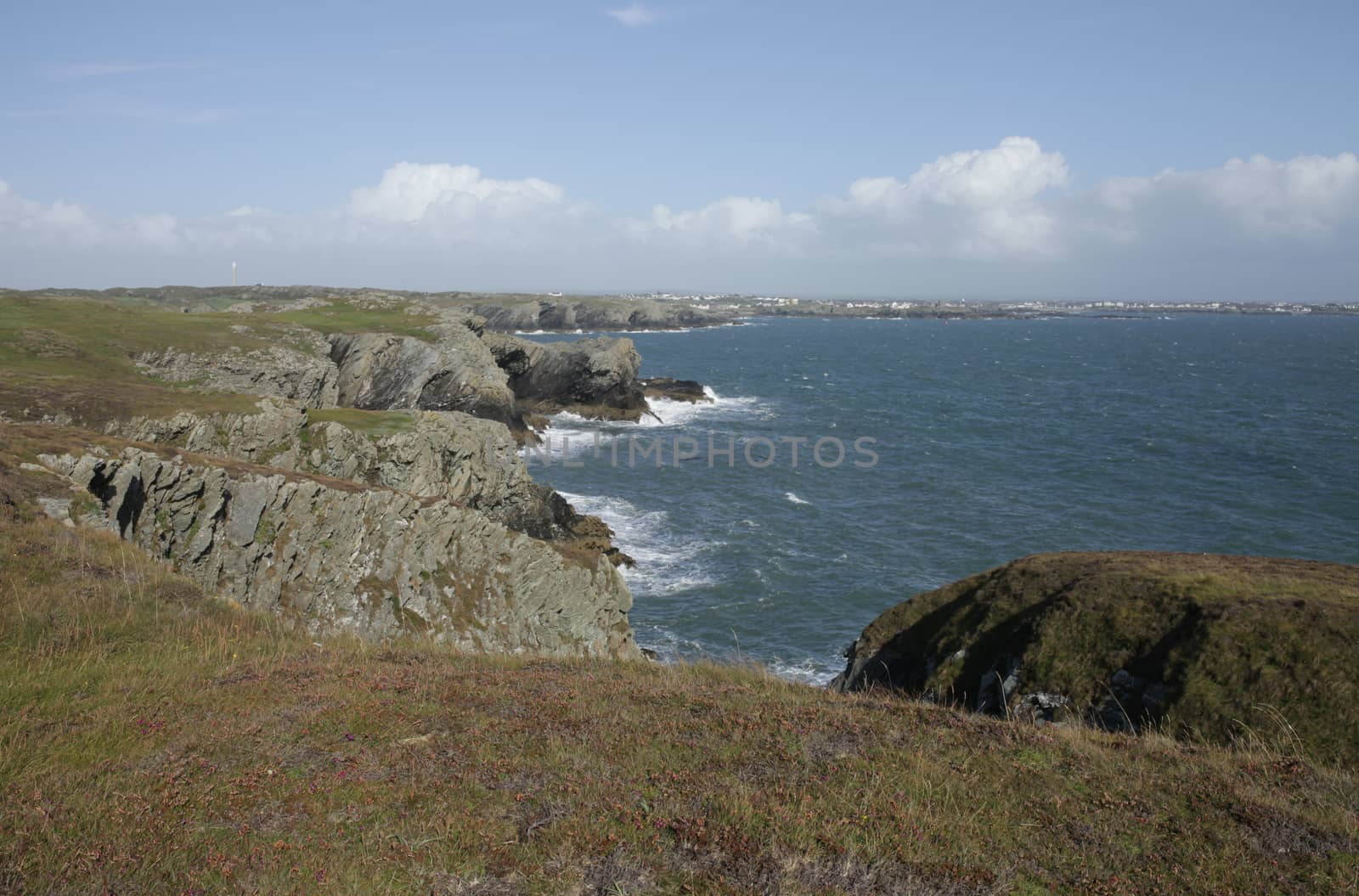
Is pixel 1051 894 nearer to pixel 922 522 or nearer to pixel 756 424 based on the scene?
pixel 922 522

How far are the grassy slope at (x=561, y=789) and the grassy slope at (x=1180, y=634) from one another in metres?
4.48

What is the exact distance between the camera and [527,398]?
86.8 m

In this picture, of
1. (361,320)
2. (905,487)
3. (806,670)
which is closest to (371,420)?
(806,670)

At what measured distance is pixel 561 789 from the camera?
7977 millimetres

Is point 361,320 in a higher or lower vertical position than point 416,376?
higher

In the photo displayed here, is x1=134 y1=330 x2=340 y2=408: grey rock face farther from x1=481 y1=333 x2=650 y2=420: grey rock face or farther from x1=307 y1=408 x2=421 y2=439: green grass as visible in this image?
x1=481 y1=333 x2=650 y2=420: grey rock face

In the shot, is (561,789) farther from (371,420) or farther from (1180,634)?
(371,420)

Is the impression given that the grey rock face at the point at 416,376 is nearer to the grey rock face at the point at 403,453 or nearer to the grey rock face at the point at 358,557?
the grey rock face at the point at 403,453

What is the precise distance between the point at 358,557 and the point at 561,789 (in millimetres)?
17141

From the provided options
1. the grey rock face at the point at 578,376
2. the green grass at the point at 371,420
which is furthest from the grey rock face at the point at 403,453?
the grey rock face at the point at 578,376

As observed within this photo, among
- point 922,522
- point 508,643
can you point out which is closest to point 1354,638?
point 508,643

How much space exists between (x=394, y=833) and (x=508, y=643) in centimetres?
1780

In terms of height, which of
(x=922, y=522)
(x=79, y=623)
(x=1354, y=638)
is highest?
(x=79, y=623)

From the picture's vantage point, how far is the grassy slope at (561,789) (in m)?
6.58
